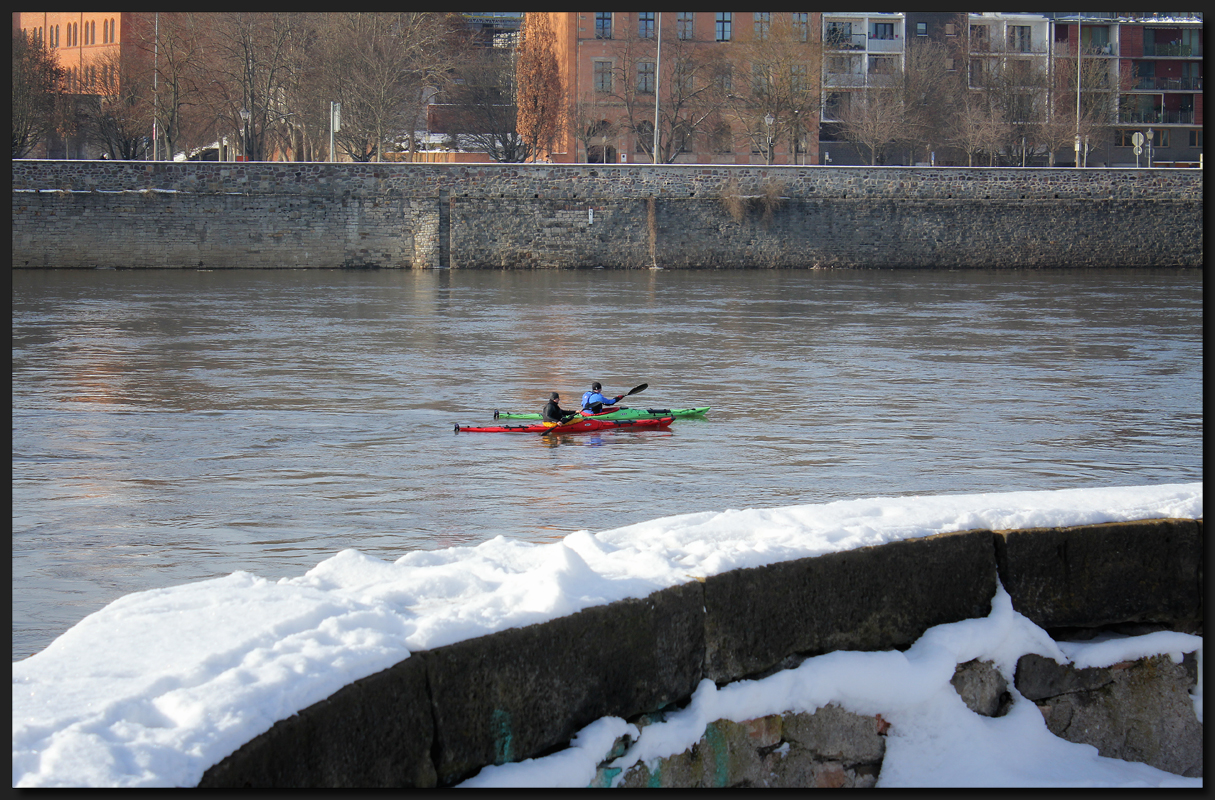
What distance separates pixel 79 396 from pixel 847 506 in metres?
12.7

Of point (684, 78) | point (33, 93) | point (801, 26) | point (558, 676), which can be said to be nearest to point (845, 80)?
point (801, 26)

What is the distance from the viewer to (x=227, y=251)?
3872 cm

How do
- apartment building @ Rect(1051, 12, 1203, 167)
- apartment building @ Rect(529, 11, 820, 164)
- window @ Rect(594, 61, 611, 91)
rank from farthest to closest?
apartment building @ Rect(1051, 12, 1203, 167), window @ Rect(594, 61, 611, 91), apartment building @ Rect(529, 11, 820, 164)

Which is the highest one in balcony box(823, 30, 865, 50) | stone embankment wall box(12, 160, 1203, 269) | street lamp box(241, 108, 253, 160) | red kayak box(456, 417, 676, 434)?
balcony box(823, 30, 865, 50)

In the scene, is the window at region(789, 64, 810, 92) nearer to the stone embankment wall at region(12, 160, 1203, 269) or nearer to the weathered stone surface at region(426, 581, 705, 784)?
the stone embankment wall at region(12, 160, 1203, 269)

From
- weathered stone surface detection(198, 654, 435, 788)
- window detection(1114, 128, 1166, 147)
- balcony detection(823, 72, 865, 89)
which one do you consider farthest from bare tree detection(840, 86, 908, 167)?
weathered stone surface detection(198, 654, 435, 788)

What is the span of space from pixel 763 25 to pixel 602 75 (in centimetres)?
676

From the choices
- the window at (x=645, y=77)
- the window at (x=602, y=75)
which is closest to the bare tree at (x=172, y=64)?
the window at (x=602, y=75)

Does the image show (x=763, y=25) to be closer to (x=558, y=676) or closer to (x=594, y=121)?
(x=594, y=121)

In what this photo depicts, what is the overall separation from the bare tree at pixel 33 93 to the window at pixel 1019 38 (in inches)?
1657

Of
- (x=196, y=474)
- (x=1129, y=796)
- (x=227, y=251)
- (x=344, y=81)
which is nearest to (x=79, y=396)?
(x=196, y=474)

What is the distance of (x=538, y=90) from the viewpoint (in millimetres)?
50906

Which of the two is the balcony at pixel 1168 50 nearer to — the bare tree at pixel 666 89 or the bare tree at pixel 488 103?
the bare tree at pixel 666 89

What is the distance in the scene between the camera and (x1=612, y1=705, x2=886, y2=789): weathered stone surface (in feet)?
11.2
